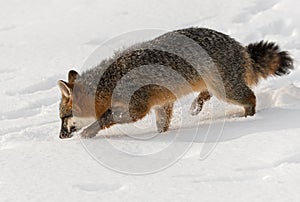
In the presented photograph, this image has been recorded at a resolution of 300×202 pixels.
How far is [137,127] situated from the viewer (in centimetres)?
736

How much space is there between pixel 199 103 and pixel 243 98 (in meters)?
0.71

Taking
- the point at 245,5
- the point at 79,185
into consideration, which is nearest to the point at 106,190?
the point at 79,185

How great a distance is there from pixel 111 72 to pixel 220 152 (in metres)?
1.90

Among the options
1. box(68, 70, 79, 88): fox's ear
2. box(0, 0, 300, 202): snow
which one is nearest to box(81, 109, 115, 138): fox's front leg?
box(0, 0, 300, 202): snow

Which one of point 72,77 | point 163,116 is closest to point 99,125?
point 72,77

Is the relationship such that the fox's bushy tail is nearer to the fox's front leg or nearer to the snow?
the snow

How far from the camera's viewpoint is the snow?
5195 mm

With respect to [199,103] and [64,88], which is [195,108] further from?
[64,88]

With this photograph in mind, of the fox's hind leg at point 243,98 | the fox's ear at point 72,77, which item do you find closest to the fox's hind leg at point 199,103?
the fox's hind leg at point 243,98

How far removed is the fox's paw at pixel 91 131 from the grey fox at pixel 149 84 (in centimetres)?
1

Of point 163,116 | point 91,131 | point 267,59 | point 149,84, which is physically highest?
point 267,59

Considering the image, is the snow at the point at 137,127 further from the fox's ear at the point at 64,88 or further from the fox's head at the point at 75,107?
the fox's ear at the point at 64,88

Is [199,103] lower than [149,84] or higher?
lower

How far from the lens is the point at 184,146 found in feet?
20.4
